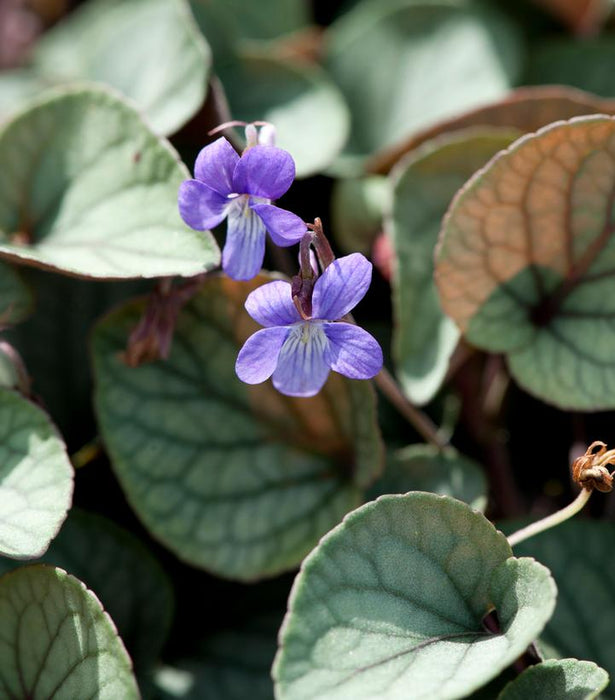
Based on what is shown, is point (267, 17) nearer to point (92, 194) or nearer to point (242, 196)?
point (92, 194)

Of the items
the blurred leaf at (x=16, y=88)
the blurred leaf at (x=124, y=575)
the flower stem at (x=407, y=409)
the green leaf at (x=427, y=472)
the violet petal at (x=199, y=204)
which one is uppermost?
the violet petal at (x=199, y=204)

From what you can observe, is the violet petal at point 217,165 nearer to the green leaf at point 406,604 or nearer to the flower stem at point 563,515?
the green leaf at point 406,604

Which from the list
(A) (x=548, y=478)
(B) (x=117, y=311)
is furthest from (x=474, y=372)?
(B) (x=117, y=311)

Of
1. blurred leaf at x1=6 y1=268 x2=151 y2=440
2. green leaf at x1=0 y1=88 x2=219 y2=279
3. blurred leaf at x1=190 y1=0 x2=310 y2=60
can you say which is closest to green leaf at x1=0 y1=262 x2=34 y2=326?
green leaf at x1=0 y1=88 x2=219 y2=279

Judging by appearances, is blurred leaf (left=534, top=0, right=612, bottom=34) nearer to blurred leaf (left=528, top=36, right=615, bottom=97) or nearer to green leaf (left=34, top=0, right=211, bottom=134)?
blurred leaf (left=528, top=36, right=615, bottom=97)

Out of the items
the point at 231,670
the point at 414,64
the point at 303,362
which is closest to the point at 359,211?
the point at 414,64

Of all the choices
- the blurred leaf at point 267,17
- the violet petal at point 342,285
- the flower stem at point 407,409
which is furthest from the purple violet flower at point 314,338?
the blurred leaf at point 267,17

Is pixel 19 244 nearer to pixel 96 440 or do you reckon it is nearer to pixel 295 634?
pixel 96 440
